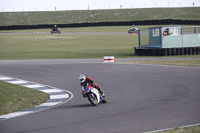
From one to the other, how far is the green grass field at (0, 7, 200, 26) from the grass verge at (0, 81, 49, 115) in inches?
2773

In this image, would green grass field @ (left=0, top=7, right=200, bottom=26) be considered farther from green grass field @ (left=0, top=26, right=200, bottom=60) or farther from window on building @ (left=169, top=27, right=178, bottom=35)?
window on building @ (left=169, top=27, right=178, bottom=35)

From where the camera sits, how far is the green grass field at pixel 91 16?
85.4 meters

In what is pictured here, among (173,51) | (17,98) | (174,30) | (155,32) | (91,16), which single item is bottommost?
(17,98)

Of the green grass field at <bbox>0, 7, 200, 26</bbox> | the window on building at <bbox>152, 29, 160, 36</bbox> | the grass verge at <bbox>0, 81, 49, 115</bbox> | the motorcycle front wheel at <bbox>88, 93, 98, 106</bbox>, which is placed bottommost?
the grass verge at <bbox>0, 81, 49, 115</bbox>

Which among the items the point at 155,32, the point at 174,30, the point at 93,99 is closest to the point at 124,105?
the point at 93,99

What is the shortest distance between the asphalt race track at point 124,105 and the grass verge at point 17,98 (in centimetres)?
116

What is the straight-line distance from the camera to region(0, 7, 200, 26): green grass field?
85438 millimetres

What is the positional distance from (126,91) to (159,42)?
16.8 metres

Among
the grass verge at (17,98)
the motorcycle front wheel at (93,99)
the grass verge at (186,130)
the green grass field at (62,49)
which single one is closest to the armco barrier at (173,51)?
the green grass field at (62,49)

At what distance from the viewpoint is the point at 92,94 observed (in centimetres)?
1177

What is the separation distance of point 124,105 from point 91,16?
8107 centimetres

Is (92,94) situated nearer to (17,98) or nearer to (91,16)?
(17,98)

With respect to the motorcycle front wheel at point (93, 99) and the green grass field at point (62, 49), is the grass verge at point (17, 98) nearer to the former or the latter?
the motorcycle front wheel at point (93, 99)

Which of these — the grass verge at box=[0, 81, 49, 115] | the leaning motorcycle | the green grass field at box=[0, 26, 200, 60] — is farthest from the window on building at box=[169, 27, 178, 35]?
the leaning motorcycle
